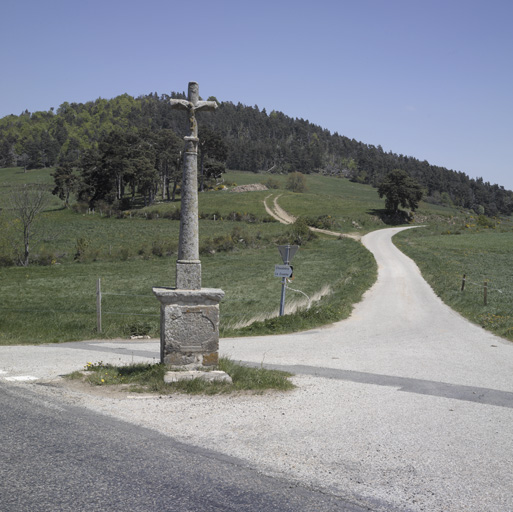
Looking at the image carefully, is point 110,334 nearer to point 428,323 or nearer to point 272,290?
point 428,323

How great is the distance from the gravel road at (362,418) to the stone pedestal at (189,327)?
0.97 meters

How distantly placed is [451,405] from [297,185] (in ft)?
382

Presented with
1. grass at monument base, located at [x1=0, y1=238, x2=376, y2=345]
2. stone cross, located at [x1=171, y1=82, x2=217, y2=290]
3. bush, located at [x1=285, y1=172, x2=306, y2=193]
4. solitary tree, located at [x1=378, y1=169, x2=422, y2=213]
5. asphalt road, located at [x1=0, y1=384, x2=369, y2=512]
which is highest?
bush, located at [x1=285, y1=172, x2=306, y2=193]

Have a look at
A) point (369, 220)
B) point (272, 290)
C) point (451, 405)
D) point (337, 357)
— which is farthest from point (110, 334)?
point (369, 220)

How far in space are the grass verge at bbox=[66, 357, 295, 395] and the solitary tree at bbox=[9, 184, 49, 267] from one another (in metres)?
39.2

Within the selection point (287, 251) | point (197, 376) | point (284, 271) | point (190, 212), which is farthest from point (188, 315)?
point (287, 251)

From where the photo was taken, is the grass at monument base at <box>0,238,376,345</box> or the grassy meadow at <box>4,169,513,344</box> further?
the grassy meadow at <box>4,169,513,344</box>

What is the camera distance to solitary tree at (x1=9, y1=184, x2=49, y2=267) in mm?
44719

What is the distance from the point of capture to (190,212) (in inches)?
349

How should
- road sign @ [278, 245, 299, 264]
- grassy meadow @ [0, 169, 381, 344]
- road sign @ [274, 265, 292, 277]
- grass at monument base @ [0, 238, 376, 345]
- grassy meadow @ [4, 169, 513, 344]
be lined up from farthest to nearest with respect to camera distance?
grassy meadow @ [4, 169, 513, 344] → grassy meadow @ [0, 169, 381, 344] → road sign @ [278, 245, 299, 264] → road sign @ [274, 265, 292, 277] → grass at monument base @ [0, 238, 376, 345]

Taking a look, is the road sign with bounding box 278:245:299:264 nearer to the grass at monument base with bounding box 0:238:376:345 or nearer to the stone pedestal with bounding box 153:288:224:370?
the grass at monument base with bounding box 0:238:376:345

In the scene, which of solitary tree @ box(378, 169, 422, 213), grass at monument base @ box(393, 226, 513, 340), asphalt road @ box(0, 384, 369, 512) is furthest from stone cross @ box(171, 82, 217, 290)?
solitary tree @ box(378, 169, 422, 213)

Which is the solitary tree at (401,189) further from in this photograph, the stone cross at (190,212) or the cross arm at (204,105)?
the stone cross at (190,212)

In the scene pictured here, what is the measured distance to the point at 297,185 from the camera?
123 m
